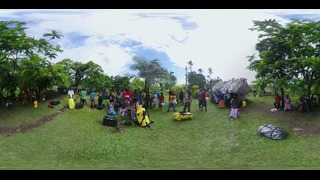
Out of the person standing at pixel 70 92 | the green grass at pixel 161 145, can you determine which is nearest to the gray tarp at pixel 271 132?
the green grass at pixel 161 145

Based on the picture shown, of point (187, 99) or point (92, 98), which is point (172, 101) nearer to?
point (187, 99)

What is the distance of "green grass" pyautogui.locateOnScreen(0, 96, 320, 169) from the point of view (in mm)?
8555

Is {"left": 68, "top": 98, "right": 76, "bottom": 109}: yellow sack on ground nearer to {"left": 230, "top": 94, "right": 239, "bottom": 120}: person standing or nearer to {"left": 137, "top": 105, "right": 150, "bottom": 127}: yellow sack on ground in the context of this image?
{"left": 137, "top": 105, "right": 150, "bottom": 127}: yellow sack on ground

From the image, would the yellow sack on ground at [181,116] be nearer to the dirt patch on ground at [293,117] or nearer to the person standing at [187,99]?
the person standing at [187,99]

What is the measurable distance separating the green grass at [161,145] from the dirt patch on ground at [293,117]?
27 centimetres

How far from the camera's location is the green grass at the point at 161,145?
855 cm

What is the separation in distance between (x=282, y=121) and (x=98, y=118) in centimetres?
569

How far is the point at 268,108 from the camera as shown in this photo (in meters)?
12.1

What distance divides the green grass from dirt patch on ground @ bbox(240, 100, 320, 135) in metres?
0.27

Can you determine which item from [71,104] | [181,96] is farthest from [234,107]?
[71,104]

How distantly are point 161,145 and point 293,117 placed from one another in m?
4.58
